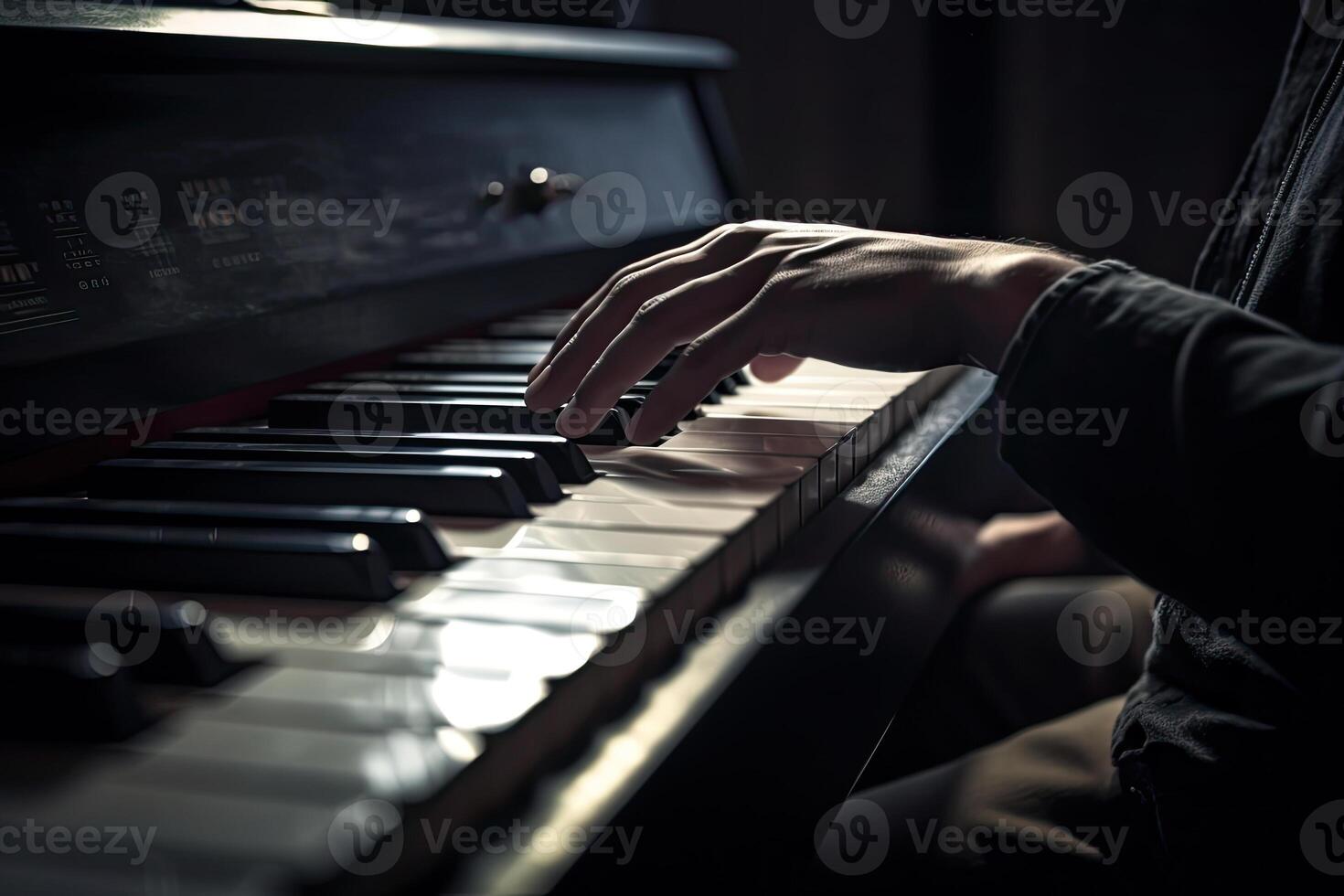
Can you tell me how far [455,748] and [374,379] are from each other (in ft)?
2.05

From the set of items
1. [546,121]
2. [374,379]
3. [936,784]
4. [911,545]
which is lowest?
[936,784]

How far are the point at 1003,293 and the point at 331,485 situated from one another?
1.35 feet

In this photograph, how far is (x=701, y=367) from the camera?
2.39 ft

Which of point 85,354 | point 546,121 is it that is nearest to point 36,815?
point 85,354

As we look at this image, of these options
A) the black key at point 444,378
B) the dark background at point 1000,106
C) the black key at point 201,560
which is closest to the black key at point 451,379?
the black key at point 444,378

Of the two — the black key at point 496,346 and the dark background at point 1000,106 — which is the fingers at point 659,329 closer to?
the black key at point 496,346

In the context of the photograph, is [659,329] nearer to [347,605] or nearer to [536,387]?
[536,387]

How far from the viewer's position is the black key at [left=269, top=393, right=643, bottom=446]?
2.58 ft

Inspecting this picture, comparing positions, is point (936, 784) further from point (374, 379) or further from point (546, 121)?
point (546, 121)

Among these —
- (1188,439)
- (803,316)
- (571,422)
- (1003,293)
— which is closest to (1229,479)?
(1188,439)

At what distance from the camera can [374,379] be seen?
0.93 meters

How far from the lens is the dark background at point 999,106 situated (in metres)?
2.26

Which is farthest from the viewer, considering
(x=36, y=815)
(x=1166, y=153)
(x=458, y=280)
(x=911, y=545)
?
(x=1166, y=153)

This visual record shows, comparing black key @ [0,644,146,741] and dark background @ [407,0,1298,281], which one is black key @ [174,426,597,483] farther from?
dark background @ [407,0,1298,281]
